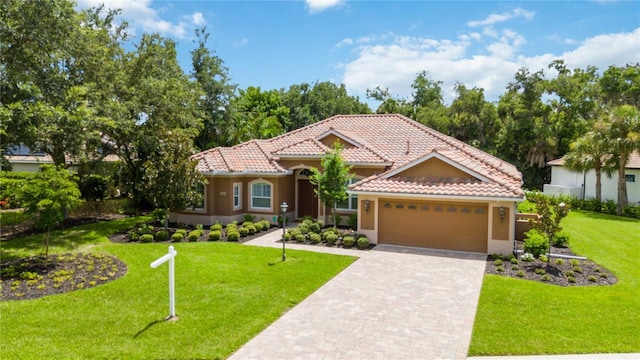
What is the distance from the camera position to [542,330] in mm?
8891

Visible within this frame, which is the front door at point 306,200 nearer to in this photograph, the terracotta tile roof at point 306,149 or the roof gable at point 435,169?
the terracotta tile roof at point 306,149

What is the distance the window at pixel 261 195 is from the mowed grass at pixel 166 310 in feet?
24.6

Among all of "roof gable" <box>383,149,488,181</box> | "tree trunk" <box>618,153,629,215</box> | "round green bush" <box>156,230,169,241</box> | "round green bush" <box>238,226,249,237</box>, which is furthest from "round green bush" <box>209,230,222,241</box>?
"tree trunk" <box>618,153,629,215</box>

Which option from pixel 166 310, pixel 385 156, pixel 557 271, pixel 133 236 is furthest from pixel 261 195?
pixel 557 271

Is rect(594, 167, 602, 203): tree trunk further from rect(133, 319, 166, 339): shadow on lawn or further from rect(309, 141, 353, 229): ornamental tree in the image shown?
rect(133, 319, 166, 339): shadow on lawn

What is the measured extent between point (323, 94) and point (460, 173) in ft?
135

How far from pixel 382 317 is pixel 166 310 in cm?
528

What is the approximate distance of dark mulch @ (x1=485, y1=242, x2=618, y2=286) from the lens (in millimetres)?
12555

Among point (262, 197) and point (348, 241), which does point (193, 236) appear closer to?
point (262, 197)

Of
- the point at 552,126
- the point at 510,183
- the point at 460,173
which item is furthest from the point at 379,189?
the point at 552,126

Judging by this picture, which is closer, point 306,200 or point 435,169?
point 435,169

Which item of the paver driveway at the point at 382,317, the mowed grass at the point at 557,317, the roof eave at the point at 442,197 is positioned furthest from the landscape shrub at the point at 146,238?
the mowed grass at the point at 557,317

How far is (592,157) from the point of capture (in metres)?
29.3

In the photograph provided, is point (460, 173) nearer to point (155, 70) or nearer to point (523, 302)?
point (523, 302)
